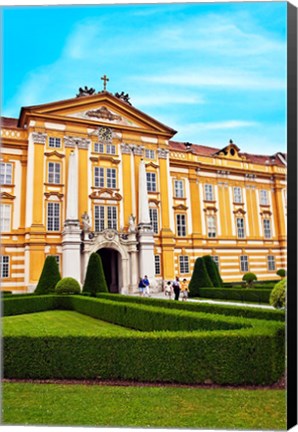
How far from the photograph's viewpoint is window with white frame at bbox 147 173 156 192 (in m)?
23.9

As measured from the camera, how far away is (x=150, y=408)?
514cm

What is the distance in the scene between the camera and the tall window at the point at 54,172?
21547 millimetres

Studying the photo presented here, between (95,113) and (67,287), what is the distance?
33.9ft

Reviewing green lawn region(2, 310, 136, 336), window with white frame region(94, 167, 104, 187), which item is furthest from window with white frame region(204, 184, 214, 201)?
green lawn region(2, 310, 136, 336)

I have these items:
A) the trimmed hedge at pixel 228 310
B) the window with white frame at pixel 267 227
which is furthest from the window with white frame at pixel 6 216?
the window with white frame at pixel 267 227

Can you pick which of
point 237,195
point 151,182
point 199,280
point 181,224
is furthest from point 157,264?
point 237,195

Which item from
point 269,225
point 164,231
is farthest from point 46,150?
point 269,225

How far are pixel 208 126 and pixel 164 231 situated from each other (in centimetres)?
1609

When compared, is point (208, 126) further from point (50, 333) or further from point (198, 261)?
point (198, 261)

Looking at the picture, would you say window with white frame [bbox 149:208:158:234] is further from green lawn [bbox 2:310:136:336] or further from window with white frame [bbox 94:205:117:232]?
green lawn [bbox 2:310:136:336]

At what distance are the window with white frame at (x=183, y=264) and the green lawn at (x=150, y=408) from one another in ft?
63.5

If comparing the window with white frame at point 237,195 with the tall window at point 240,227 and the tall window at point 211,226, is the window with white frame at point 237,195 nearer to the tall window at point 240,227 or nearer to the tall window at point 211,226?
the tall window at point 240,227

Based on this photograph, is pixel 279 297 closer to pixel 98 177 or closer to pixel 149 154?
pixel 98 177

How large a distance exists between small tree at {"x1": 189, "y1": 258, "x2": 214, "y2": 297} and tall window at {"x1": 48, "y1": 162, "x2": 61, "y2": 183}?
8.82 m
